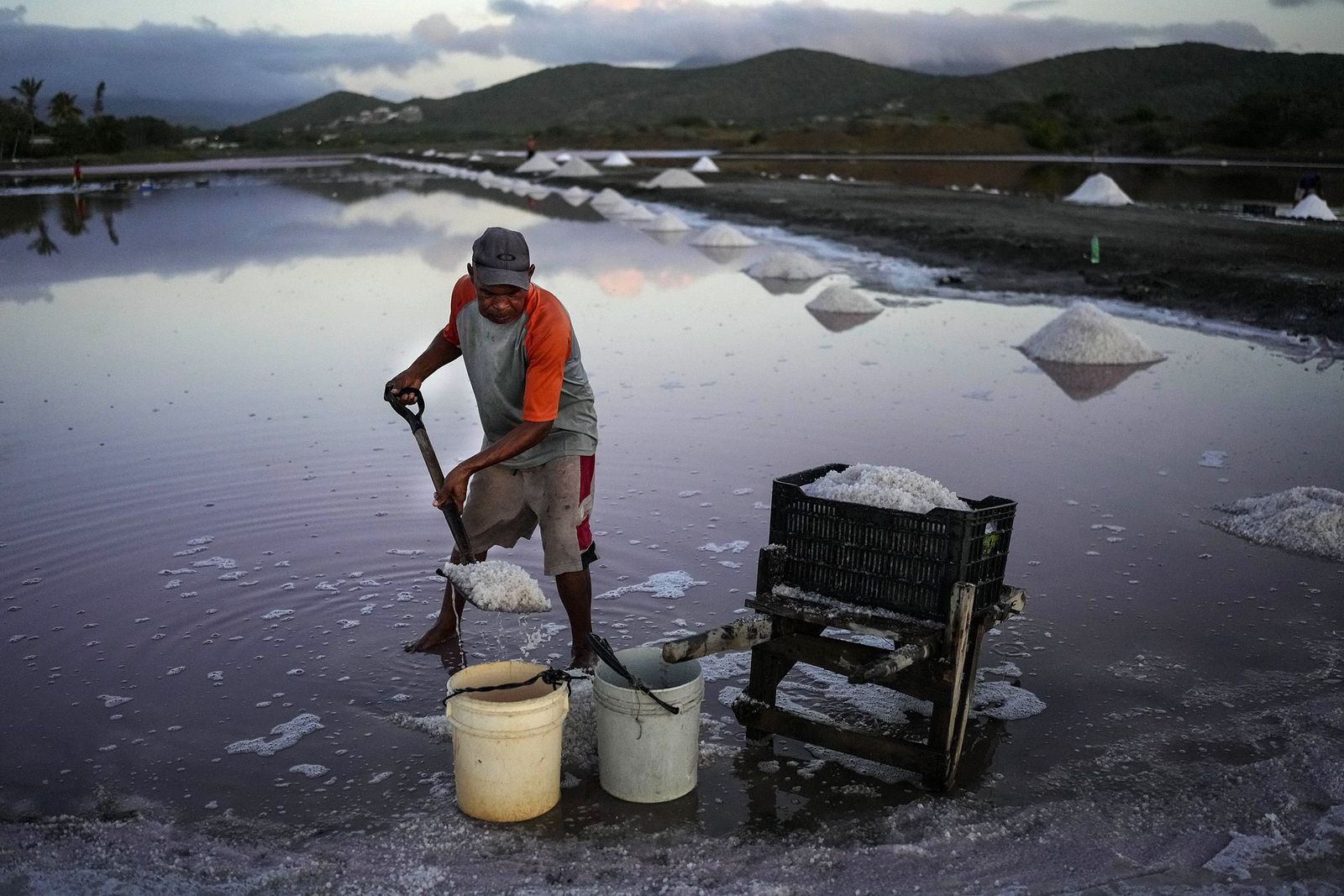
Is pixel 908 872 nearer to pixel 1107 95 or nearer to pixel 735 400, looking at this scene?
pixel 735 400

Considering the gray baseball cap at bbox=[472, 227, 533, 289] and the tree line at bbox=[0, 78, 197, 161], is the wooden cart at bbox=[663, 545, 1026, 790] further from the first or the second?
the tree line at bbox=[0, 78, 197, 161]

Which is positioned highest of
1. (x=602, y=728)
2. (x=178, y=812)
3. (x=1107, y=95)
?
(x=1107, y=95)

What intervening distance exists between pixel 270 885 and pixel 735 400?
5.57 m

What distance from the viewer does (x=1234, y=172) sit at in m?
40.2

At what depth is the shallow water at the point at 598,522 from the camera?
355cm

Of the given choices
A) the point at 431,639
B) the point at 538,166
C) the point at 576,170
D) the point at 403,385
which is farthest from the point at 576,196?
the point at 403,385

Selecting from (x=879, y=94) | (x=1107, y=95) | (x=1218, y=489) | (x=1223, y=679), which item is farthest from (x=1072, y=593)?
(x=879, y=94)

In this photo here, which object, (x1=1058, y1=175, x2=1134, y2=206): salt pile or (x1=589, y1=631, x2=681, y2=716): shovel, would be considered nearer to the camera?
(x1=589, y1=631, x2=681, y2=716): shovel

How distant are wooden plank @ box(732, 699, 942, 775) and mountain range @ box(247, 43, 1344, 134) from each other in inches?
4202

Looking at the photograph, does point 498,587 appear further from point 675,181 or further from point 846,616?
point 675,181

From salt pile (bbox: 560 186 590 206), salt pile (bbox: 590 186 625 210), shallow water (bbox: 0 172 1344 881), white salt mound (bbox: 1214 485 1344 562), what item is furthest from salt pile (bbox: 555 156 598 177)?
white salt mound (bbox: 1214 485 1344 562)

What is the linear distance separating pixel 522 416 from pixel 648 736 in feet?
3.65

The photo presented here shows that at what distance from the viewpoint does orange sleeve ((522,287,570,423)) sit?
3.59 meters

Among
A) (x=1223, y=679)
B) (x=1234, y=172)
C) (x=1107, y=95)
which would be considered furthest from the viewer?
(x=1107, y=95)
